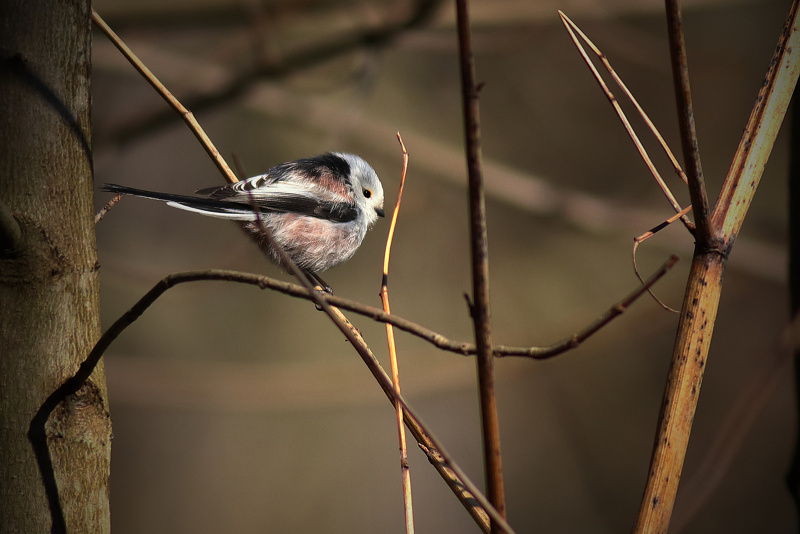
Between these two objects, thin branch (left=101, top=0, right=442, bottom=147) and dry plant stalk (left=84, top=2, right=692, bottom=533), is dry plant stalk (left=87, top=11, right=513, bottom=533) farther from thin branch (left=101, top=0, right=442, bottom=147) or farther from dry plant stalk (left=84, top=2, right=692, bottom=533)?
thin branch (left=101, top=0, right=442, bottom=147)

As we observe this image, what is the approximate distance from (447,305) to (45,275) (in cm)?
445

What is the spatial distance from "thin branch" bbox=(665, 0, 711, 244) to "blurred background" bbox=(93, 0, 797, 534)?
2875mm

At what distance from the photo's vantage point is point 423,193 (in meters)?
4.27

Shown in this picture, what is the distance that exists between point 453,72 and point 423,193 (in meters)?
1.57

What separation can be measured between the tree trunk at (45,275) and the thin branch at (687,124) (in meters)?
0.82

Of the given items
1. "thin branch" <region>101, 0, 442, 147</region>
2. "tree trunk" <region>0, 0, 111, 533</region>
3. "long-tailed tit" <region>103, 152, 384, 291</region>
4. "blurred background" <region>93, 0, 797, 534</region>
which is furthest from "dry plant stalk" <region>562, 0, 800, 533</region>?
"blurred background" <region>93, 0, 797, 534</region>

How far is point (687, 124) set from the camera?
0.79 metres

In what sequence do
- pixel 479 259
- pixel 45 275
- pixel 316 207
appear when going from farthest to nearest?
1. pixel 316 207
2. pixel 45 275
3. pixel 479 259

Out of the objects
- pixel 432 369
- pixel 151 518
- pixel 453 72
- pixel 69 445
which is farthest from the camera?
pixel 453 72

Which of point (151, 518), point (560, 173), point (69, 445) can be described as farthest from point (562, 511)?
point (69, 445)

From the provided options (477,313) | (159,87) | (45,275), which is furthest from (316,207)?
(477,313)

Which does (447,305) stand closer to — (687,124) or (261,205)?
(261,205)

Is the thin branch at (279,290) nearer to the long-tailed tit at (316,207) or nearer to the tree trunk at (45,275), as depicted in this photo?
the tree trunk at (45,275)

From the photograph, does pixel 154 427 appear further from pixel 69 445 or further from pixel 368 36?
pixel 69 445
